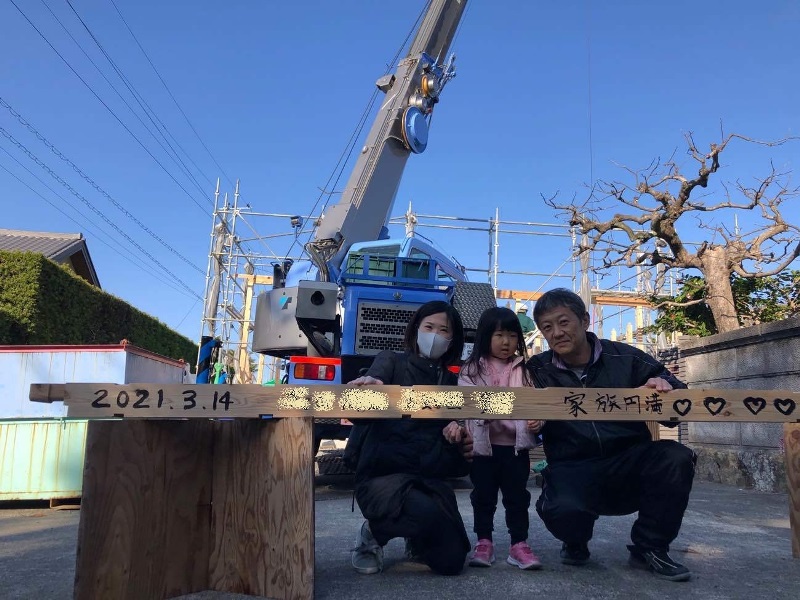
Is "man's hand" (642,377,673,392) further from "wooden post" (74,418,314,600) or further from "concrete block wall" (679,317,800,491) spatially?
"concrete block wall" (679,317,800,491)

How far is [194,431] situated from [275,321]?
5.13 metres

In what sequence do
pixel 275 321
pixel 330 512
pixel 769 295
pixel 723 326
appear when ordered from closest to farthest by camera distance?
pixel 330 512
pixel 275 321
pixel 723 326
pixel 769 295

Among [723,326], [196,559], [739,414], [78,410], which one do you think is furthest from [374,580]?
[723,326]

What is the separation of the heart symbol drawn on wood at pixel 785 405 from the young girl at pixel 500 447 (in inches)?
42.4

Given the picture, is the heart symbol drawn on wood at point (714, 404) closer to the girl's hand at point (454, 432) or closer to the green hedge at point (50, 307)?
the girl's hand at point (454, 432)

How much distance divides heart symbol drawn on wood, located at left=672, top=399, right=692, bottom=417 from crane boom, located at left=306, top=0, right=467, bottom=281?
6.46 meters

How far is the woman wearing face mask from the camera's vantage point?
2.78m

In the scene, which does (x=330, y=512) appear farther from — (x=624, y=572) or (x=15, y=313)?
(x=15, y=313)

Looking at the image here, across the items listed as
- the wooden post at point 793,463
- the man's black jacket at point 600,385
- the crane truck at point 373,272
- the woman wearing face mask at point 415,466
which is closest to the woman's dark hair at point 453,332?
the woman wearing face mask at point 415,466

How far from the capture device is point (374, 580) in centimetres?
278

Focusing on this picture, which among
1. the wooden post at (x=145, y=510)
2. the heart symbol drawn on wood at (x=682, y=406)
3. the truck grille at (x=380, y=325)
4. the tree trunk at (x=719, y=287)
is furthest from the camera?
the tree trunk at (x=719, y=287)

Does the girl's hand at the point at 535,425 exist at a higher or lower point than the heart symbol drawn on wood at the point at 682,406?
lower

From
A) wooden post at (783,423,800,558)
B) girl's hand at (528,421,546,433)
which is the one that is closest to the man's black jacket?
girl's hand at (528,421,546,433)

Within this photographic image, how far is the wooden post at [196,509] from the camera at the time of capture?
92.1 inches
